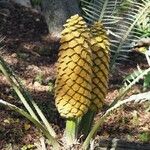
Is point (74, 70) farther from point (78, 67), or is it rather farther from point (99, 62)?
point (99, 62)

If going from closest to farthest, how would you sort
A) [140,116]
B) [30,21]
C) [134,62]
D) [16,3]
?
[140,116]
[134,62]
[30,21]
[16,3]

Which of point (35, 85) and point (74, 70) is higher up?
point (74, 70)

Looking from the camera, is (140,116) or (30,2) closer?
(140,116)

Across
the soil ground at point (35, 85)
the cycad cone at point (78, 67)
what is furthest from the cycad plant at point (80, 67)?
the soil ground at point (35, 85)

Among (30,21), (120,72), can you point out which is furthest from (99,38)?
(30,21)

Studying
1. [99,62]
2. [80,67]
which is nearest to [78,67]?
[80,67]

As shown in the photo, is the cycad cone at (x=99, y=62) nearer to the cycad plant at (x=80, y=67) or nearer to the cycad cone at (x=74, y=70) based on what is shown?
the cycad plant at (x=80, y=67)

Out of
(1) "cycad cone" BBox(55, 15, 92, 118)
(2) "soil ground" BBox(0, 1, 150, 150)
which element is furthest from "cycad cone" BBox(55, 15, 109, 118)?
(2) "soil ground" BBox(0, 1, 150, 150)

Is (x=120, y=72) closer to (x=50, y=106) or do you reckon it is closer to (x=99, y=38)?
(x=50, y=106)
